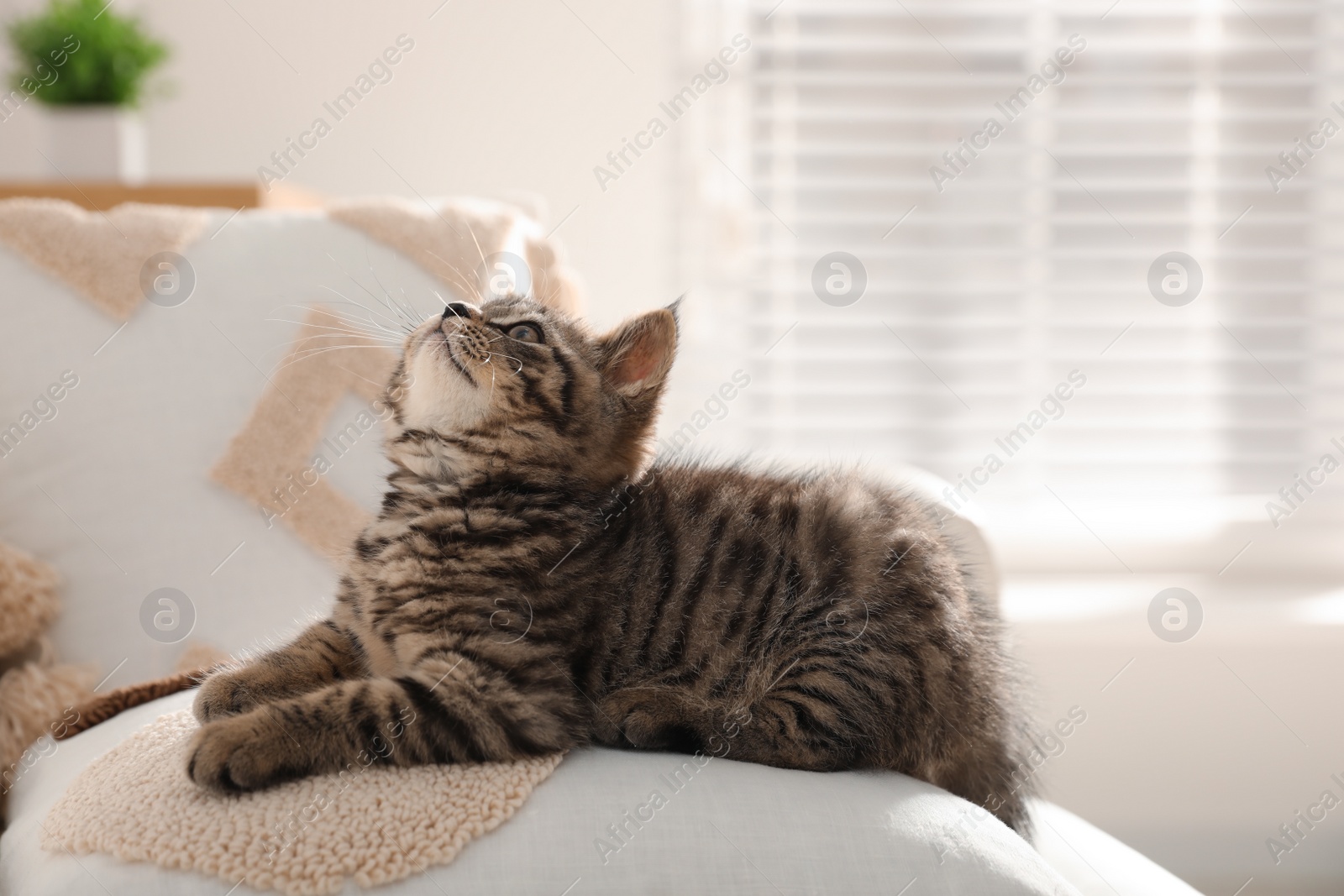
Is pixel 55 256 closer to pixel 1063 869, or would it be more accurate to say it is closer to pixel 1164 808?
pixel 1063 869

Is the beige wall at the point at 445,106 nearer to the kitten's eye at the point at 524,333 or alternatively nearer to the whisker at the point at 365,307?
the whisker at the point at 365,307

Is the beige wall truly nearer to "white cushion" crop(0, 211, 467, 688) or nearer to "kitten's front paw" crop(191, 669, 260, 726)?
"white cushion" crop(0, 211, 467, 688)

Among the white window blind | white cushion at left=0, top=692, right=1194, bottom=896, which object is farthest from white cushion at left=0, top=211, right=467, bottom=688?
the white window blind

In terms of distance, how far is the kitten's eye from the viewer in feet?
4.12

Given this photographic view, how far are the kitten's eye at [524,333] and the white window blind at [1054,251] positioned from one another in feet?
5.24

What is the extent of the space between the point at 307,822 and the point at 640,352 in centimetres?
63

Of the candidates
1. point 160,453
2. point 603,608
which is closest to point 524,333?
point 603,608

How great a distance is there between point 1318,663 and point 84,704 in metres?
2.51

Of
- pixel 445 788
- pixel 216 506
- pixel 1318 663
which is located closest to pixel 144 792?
pixel 445 788

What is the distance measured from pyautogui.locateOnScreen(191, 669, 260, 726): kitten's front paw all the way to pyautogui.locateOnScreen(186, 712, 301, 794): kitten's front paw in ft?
0.36

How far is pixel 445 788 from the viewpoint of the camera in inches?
39.4

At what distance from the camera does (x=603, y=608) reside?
1196mm

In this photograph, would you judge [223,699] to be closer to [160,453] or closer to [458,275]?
[160,453]

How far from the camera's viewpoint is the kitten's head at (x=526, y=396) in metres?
1.23
